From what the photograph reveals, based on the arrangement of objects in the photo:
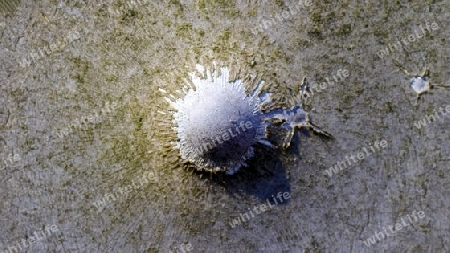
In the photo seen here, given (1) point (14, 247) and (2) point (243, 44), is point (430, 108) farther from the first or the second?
(1) point (14, 247)

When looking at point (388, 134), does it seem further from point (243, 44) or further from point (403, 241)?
point (243, 44)

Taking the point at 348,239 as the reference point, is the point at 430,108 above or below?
above

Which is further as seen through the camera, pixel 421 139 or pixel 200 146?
pixel 421 139

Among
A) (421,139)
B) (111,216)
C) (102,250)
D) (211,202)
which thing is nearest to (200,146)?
(211,202)

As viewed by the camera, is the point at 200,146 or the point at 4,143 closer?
the point at 200,146

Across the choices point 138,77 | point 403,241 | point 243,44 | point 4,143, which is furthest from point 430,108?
point 4,143

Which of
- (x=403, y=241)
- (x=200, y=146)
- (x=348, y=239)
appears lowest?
(x=403, y=241)
